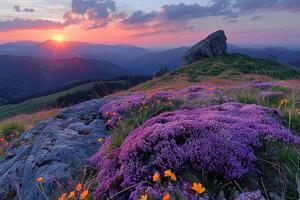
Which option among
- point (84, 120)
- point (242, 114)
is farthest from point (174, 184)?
point (84, 120)

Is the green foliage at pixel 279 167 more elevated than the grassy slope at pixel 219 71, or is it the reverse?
the green foliage at pixel 279 167

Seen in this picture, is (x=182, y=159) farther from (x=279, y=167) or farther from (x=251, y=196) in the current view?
(x=279, y=167)

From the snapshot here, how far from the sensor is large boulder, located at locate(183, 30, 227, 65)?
74.1 metres

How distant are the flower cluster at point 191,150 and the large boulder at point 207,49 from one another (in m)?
69.1

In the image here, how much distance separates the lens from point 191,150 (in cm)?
502

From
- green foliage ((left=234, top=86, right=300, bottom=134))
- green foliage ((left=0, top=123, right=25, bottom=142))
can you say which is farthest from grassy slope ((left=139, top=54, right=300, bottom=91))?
green foliage ((left=234, top=86, right=300, bottom=134))

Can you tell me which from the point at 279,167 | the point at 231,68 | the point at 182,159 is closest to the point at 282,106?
the point at 279,167

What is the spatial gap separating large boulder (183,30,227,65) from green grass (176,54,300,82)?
3.13 meters

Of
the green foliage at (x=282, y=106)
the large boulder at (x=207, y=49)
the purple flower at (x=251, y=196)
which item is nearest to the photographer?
the purple flower at (x=251, y=196)

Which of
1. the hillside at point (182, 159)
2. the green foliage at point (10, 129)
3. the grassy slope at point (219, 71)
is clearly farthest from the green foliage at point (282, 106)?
the grassy slope at point (219, 71)

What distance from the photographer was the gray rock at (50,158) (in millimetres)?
6410

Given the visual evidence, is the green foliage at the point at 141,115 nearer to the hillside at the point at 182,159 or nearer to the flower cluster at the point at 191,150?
the hillside at the point at 182,159

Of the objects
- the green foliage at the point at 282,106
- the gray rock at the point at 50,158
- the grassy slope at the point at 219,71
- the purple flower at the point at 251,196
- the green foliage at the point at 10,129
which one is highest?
the purple flower at the point at 251,196

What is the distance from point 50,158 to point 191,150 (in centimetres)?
343
